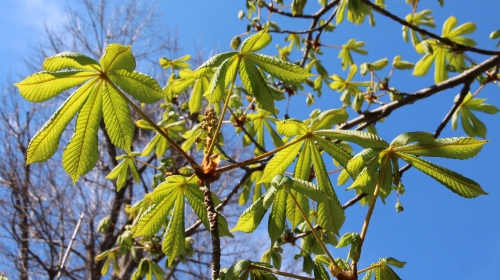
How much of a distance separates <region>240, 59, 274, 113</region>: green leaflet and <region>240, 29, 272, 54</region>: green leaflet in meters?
0.04

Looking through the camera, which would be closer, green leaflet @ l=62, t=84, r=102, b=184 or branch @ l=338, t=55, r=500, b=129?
green leaflet @ l=62, t=84, r=102, b=184

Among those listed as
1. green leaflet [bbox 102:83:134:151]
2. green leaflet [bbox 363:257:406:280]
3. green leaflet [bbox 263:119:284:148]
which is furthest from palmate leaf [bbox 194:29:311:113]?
green leaflet [bbox 263:119:284:148]

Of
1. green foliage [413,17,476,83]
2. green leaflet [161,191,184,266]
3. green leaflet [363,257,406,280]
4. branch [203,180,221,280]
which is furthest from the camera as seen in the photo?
green foliage [413,17,476,83]

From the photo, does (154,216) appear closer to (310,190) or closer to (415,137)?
(310,190)

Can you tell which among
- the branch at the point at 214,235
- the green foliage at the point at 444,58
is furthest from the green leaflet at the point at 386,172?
the green foliage at the point at 444,58

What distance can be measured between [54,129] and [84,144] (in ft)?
0.27

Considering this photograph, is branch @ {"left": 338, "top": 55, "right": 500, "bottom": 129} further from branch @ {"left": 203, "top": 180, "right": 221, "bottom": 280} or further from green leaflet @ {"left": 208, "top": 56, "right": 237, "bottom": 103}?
branch @ {"left": 203, "top": 180, "right": 221, "bottom": 280}

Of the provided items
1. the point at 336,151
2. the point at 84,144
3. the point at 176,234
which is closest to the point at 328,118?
the point at 336,151

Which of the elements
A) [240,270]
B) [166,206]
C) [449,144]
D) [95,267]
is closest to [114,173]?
[166,206]

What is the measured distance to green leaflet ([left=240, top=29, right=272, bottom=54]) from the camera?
1097 millimetres

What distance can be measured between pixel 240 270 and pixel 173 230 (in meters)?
0.32

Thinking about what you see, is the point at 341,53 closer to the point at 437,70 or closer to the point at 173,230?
the point at 437,70

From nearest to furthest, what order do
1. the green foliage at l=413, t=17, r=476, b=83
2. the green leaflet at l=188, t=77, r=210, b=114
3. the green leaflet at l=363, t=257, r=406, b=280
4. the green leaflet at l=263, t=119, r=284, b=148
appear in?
the green leaflet at l=363, t=257, r=406, b=280, the green leaflet at l=188, t=77, r=210, b=114, the green leaflet at l=263, t=119, r=284, b=148, the green foliage at l=413, t=17, r=476, b=83

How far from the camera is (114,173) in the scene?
2129 mm
